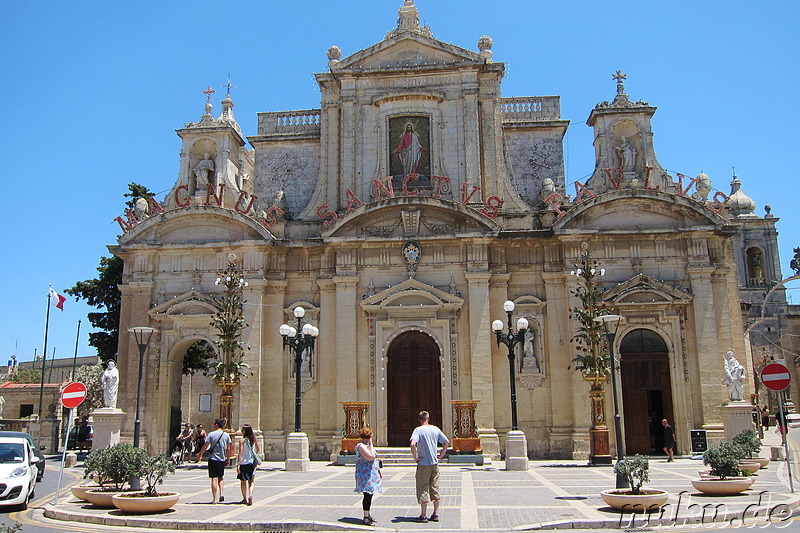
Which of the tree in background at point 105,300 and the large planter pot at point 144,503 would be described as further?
the tree in background at point 105,300

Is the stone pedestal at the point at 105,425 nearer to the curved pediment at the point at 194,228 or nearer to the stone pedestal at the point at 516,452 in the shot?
the curved pediment at the point at 194,228

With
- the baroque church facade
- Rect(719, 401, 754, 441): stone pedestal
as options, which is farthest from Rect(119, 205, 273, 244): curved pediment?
Rect(719, 401, 754, 441): stone pedestal

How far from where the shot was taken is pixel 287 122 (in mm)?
36406

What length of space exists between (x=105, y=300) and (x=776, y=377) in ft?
105

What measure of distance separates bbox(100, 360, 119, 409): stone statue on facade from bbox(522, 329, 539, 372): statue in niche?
16.3m

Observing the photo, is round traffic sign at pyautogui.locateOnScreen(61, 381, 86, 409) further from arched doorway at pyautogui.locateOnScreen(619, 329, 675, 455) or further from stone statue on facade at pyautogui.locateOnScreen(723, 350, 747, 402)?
stone statue on facade at pyautogui.locateOnScreen(723, 350, 747, 402)

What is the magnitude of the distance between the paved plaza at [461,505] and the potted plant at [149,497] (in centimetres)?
22

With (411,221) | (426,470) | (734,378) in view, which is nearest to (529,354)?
(411,221)

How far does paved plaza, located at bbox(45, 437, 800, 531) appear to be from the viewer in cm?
1297

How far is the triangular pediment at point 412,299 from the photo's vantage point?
2969 centimetres

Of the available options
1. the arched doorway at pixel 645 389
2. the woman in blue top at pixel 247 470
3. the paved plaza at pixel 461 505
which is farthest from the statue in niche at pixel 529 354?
the woman in blue top at pixel 247 470

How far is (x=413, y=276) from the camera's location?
30.3m

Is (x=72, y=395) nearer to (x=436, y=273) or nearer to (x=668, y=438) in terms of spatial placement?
(x=436, y=273)

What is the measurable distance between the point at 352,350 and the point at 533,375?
7.53m
